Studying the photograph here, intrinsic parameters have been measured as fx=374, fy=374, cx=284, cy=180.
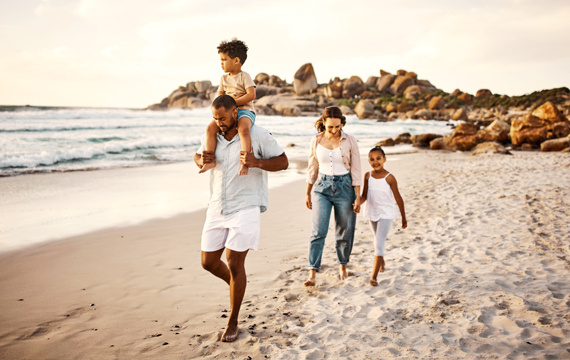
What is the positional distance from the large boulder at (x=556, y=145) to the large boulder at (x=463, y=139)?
3.10 metres

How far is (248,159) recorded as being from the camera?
2801 mm

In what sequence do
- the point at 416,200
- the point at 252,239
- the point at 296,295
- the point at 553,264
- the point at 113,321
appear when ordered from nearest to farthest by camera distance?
the point at 252,239, the point at 113,321, the point at 296,295, the point at 553,264, the point at 416,200

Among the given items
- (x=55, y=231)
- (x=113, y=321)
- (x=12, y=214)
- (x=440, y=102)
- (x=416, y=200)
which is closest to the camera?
(x=113, y=321)

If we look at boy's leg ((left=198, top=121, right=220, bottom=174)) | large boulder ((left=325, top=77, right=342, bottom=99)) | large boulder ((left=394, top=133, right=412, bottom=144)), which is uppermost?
large boulder ((left=325, top=77, right=342, bottom=99))

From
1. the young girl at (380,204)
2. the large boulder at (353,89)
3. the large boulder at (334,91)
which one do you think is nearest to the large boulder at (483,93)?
the large boulder at (353,89)

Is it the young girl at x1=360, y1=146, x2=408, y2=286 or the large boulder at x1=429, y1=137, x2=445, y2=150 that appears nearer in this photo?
the young girl at x1=360, y1=146, x2=408, y2=286

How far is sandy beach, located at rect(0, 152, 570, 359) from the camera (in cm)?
301

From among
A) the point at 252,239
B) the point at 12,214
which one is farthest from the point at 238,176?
the point at 12,214

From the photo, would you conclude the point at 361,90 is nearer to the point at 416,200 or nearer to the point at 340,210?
the point at 416,200

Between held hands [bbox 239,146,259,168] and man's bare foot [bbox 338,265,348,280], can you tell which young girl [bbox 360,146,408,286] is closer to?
man's bare foot [bbox 338,265,348,280]

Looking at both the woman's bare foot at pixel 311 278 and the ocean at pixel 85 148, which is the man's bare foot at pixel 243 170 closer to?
the woman's bare foot at pixel 311 278

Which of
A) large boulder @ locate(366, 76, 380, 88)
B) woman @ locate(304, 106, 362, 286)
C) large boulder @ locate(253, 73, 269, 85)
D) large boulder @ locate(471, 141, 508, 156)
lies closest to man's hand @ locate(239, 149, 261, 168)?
woman @ locate(304, 106, 362, 286)

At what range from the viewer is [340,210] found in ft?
13.8

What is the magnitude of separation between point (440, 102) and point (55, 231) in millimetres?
56613
